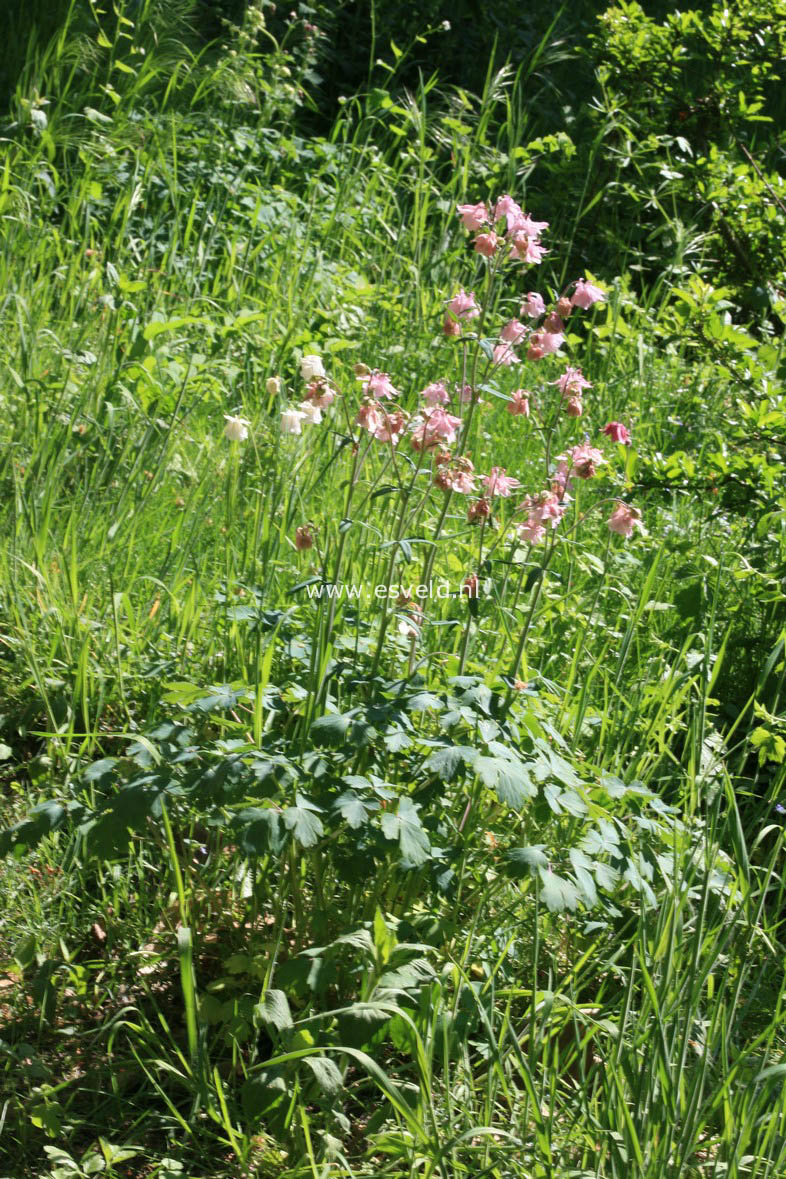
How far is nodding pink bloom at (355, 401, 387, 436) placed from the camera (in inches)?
71.1

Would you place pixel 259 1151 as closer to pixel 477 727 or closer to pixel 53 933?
pixel 53 933

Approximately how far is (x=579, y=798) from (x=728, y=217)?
2.94 meters

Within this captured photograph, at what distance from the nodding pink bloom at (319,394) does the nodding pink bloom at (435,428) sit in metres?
0.16

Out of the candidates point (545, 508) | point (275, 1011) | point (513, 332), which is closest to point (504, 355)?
point (513, 332)

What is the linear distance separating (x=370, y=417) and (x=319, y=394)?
13cm

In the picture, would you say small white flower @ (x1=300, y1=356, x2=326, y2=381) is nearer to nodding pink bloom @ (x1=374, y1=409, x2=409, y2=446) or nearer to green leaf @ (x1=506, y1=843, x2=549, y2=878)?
nodding pink bloom @ (x1=374, y1=409, x2=409, y2=446)

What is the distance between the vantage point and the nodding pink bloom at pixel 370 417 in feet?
5.92

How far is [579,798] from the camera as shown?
1.71 meters

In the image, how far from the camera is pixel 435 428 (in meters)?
1.88

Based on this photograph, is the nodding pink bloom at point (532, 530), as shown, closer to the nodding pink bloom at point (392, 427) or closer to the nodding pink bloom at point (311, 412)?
the nodding pink bloom at point (392, 427)

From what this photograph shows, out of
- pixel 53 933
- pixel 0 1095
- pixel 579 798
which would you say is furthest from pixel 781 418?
pixel 0 1095

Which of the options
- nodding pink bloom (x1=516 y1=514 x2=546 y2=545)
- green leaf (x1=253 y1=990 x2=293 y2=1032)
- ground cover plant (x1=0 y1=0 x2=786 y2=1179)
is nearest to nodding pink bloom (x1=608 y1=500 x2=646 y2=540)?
ground cover plant (x1=0 y1=0 x2=786 y2=1179)

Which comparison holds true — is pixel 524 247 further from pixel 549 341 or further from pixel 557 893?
pixel 557 893

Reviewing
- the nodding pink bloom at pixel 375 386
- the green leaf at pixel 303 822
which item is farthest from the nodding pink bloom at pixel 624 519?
the green leaf at pixel 303 822
